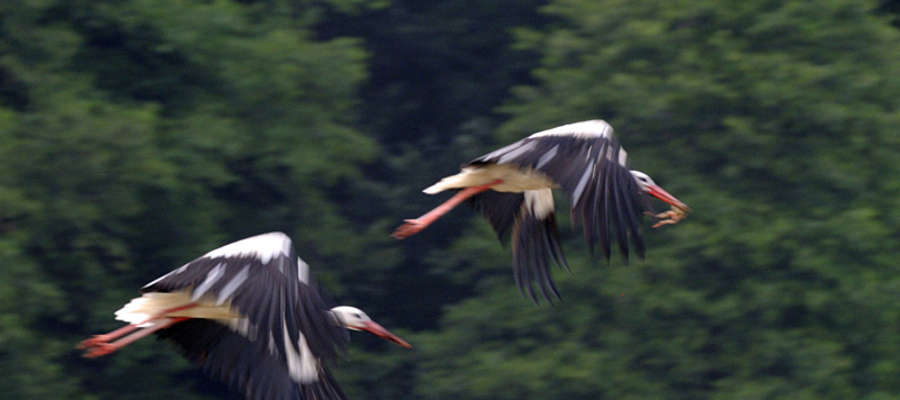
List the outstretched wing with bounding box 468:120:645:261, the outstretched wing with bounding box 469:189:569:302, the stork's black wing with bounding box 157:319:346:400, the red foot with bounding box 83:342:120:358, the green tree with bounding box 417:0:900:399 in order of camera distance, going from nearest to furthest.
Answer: the outstretched wing with bounding box 468:120:645:261, the stork's black wing with bounding box 157:319:346:400, the red foot with bounding box 83:342:120:358, the outstretched wing with bounding box 469:189:569:302, the green tree with bounding box 417:0:900:399

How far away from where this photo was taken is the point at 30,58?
10898 mm

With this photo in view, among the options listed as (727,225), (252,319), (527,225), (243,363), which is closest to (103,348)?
(243,363)

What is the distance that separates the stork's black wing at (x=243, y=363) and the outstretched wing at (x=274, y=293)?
25 cm

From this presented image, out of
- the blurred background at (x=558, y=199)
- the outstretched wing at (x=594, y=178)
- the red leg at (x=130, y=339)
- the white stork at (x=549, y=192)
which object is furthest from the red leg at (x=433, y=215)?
the blurred background at (x=558, y=199)

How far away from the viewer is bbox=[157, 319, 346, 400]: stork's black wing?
6.68 m

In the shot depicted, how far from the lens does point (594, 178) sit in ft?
21.0

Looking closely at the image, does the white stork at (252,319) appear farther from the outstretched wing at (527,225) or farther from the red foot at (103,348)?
the outstretched wing at (527,225)

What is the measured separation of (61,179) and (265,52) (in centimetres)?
204

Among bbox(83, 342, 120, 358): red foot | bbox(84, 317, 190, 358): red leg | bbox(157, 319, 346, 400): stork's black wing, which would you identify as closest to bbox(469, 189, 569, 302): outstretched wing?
bbox(157, 319, 346, 400): stork's black wing

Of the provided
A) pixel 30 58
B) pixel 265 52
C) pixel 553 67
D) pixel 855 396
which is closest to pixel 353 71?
pixel 265 52

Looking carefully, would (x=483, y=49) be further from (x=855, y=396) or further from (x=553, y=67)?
(x=855, y=396)

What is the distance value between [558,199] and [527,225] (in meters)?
3.16

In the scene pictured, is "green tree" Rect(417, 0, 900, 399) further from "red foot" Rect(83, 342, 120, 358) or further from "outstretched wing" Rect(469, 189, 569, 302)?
"red foot" Rect(83, 342, 120, 358)

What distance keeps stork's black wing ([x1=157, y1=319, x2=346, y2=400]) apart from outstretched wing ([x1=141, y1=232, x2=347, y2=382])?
0.25m
